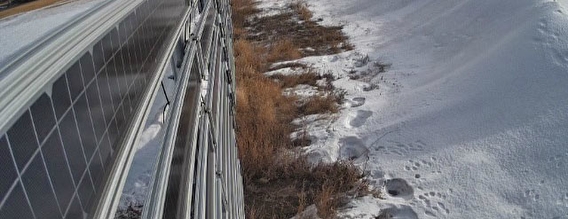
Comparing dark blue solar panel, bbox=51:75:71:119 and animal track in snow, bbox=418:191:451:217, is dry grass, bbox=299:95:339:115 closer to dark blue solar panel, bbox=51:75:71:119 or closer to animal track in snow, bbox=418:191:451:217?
animal track in snow, bbox=418:191:451:217

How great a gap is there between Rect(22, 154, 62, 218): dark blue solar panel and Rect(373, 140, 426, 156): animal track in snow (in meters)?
3.76

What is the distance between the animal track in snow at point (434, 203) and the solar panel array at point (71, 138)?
2629 millimetres

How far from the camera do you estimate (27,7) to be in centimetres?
171

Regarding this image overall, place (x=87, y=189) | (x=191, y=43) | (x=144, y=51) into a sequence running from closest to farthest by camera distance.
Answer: (x=87, y=189)
(x=144, y=51)
(x=191, y=43)

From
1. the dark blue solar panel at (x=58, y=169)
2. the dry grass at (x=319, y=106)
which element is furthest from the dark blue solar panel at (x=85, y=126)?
the dry grass at (x=319, y=106)

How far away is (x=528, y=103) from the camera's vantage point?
411 cm

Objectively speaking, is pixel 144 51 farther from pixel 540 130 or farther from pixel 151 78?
pixel 540 130

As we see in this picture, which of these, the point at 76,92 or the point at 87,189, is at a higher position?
the point at 76,92

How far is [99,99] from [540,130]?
144 inches

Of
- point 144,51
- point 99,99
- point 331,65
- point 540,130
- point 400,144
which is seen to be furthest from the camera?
point 331,65

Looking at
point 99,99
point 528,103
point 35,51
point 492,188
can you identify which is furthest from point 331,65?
point 35,51

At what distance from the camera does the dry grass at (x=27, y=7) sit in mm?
1555

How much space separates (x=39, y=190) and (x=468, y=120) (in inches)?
164

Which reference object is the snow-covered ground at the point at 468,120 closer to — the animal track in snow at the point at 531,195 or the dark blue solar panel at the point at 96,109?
the animal track in snow at the point at 531,195
